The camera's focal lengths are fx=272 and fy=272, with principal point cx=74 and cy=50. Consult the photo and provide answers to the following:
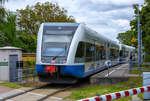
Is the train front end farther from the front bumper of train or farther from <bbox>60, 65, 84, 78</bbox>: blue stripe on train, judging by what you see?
<bbox>60, 65, 84, 78</bbox>: blue stripe on train

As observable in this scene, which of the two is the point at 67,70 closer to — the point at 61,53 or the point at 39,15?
the point at 61,53

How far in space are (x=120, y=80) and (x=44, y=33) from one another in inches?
205

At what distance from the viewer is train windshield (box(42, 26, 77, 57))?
46.9ft

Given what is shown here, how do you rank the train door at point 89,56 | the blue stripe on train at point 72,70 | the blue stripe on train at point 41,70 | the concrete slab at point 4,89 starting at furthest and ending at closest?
the train door at point 89,56, the blue stripe on train at point 41,70, the blue stripe on train at point 72,70, the concrete slab at point 4,89

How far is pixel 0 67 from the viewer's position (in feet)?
52.4

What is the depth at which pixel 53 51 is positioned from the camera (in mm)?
14375

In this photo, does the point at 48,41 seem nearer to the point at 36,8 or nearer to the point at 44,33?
the point at 44,33

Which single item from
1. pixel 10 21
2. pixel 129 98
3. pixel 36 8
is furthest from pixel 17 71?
pixel 36 8

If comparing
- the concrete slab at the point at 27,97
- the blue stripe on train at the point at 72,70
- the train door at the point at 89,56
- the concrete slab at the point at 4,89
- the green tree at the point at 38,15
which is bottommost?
the concrete slab at the point at 27,97

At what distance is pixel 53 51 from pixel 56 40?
67cm

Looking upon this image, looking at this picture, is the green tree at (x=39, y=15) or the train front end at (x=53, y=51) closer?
the train front end at (x=53, y=51)

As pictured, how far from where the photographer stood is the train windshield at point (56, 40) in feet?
46.9

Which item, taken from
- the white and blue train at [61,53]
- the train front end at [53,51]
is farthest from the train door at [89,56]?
the train front end at [53,51]

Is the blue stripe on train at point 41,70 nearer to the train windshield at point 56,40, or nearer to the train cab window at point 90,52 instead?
the train windshield at point 56,40
